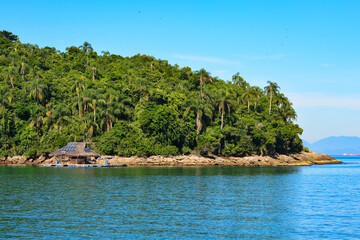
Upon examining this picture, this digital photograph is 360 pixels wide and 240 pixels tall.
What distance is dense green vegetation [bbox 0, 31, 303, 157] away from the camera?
93250mm

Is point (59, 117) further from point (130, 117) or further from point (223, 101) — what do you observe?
point (223, 101)

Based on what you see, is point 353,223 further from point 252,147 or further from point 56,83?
point 56,83

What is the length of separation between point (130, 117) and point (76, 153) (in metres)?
20.5

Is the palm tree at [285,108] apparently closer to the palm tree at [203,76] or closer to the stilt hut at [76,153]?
the palm tree at [203,76]

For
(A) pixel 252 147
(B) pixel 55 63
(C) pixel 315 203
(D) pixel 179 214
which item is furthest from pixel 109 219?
(B) pixel 55 63

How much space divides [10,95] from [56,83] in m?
13.4

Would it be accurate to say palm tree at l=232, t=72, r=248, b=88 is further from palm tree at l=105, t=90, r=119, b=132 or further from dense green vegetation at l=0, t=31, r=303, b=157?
palm tree at l=105, t=90, r=119, b=132

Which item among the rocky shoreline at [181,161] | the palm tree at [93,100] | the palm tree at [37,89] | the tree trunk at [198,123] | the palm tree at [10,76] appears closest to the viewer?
the rocky shoreline at [181,161]

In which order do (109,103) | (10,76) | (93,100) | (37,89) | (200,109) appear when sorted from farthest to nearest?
(10,76) → (37,89) → (200,109) → (109,103) → (93,100)

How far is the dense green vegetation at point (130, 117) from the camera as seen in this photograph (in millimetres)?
93250

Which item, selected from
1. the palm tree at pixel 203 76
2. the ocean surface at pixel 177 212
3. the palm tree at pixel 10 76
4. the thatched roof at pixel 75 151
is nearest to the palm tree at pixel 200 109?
the palm tree at pixel 203 76

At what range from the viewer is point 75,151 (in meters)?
86.6

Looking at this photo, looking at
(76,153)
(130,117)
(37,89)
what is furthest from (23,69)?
(76,153)

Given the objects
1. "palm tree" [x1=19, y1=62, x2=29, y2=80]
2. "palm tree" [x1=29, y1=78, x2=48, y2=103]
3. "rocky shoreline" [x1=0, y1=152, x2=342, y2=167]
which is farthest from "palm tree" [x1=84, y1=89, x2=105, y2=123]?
"palm tree" [x1=19, y1=62, x2=29, y2=80]
